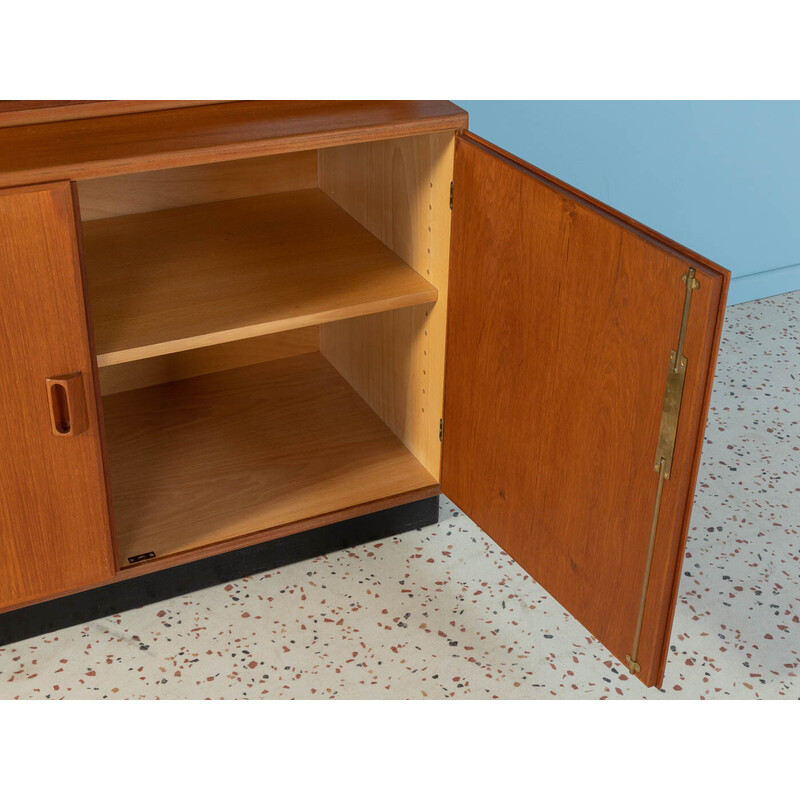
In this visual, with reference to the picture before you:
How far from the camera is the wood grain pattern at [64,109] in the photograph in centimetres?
178

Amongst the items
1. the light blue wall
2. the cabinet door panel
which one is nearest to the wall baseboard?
the light blue wall

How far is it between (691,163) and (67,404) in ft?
6.86

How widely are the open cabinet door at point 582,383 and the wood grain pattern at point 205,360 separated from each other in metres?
0.77

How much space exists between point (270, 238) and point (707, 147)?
59.3 inches

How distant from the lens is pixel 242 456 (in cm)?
236

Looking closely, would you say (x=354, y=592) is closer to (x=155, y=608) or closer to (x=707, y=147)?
(x=155, y=608)

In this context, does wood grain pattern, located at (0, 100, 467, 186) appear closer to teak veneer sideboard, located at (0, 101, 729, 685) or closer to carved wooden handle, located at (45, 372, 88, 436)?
teak veneer sideboard, located at (0, 101, 729, 685)

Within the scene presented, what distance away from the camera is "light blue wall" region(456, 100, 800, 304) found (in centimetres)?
287

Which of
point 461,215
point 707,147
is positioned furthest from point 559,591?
point 707,147

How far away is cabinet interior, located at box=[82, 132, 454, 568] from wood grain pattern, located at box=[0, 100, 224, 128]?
1.12 ft

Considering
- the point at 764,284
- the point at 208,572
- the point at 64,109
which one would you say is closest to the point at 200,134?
the point at 64,109

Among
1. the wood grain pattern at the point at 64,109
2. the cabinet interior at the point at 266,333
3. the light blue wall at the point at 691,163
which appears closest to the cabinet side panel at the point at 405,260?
the cabinet interior at the point at 266,333

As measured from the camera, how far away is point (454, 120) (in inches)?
73.1

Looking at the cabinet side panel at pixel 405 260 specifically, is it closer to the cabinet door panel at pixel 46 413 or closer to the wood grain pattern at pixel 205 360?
the wood grain pattern at pixel 205 360
